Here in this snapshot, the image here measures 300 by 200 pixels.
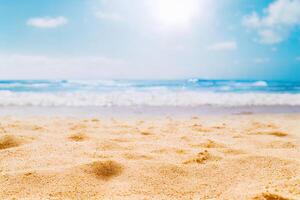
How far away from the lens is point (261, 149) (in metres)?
3.50

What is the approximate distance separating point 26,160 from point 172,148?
1.47m

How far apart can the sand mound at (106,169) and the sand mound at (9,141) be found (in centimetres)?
134

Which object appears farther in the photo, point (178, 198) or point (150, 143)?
point (150, 143)

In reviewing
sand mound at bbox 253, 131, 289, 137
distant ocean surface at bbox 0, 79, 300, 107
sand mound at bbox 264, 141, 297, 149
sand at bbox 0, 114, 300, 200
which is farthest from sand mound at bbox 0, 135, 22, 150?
distant ocean surface at bbox 0, 79, 300, 107

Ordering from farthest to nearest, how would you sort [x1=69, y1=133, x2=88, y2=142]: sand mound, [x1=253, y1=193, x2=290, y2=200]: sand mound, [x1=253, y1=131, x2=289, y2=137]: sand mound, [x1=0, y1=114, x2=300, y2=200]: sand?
[x1=253, y1=131, x2=289, y2=137]: sand mound < [x1=69, y1=133, x2=88, y2=142]: sand mound < [x1=0, y1=114, x2=300, y2=200]: sand < [x1=253, y1=193, x2=290, y2=200]: sand mound

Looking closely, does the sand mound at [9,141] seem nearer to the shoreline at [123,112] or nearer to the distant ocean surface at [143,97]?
the shoreline at [123,112]

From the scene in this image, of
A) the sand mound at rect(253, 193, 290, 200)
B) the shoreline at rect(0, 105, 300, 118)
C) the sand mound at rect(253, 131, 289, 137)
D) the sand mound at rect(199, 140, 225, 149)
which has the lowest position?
the shoreline at rect(0, 105, 300, 118)

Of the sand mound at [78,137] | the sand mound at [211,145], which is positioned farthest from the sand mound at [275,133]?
the sand mound at [78,137]

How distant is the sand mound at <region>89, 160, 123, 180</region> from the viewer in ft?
8.63

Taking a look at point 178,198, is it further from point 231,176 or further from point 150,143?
point 150,143

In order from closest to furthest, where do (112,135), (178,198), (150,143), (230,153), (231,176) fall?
(178,198) < (231,176) < (230,153) < (150,143) < (112,135)

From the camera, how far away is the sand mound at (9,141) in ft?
11.7

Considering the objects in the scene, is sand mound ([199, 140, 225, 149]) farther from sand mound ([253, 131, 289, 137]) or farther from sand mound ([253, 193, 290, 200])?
sand mound ([253, 193, 290, 200])

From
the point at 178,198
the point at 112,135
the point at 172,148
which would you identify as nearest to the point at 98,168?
the point at 178,198
